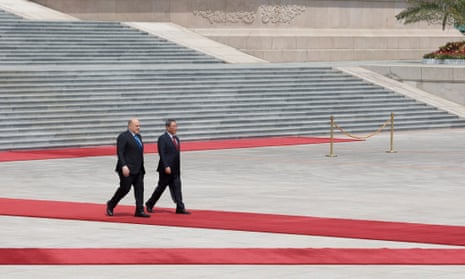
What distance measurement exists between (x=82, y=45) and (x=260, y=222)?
1107 inches

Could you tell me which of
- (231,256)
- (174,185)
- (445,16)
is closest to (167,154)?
(174,185)

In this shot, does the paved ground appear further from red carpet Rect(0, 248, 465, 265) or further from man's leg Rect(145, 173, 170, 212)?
man's leg Rect(145, 173, 170, 212)

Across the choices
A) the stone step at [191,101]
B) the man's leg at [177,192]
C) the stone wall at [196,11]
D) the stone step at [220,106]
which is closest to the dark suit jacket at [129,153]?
the man's leg at [177,192]

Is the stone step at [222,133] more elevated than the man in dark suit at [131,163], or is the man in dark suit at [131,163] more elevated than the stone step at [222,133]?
the man in dark suit at [131,163]

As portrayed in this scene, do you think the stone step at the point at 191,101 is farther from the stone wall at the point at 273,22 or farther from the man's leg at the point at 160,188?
the man's leg at the point at 160,188

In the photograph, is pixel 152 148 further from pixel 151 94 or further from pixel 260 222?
pixel 260 222

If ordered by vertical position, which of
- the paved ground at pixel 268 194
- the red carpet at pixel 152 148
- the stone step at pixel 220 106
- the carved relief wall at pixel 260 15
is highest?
the carved relief wall at pixel 260 15

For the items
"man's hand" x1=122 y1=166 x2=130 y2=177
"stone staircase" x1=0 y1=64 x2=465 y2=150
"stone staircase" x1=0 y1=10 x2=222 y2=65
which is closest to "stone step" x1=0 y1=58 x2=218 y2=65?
"stone staircase" x1=0 y1=10 x2=222 y2=65

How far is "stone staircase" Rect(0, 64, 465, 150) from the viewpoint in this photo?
108ft

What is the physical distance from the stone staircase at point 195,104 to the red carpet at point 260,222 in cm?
1191

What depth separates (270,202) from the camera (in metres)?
20.6

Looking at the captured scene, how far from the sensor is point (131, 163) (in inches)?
721

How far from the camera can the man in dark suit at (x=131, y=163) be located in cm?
1823

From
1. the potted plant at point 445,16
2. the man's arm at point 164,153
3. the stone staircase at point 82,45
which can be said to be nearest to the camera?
the man's arm at point 164,153
